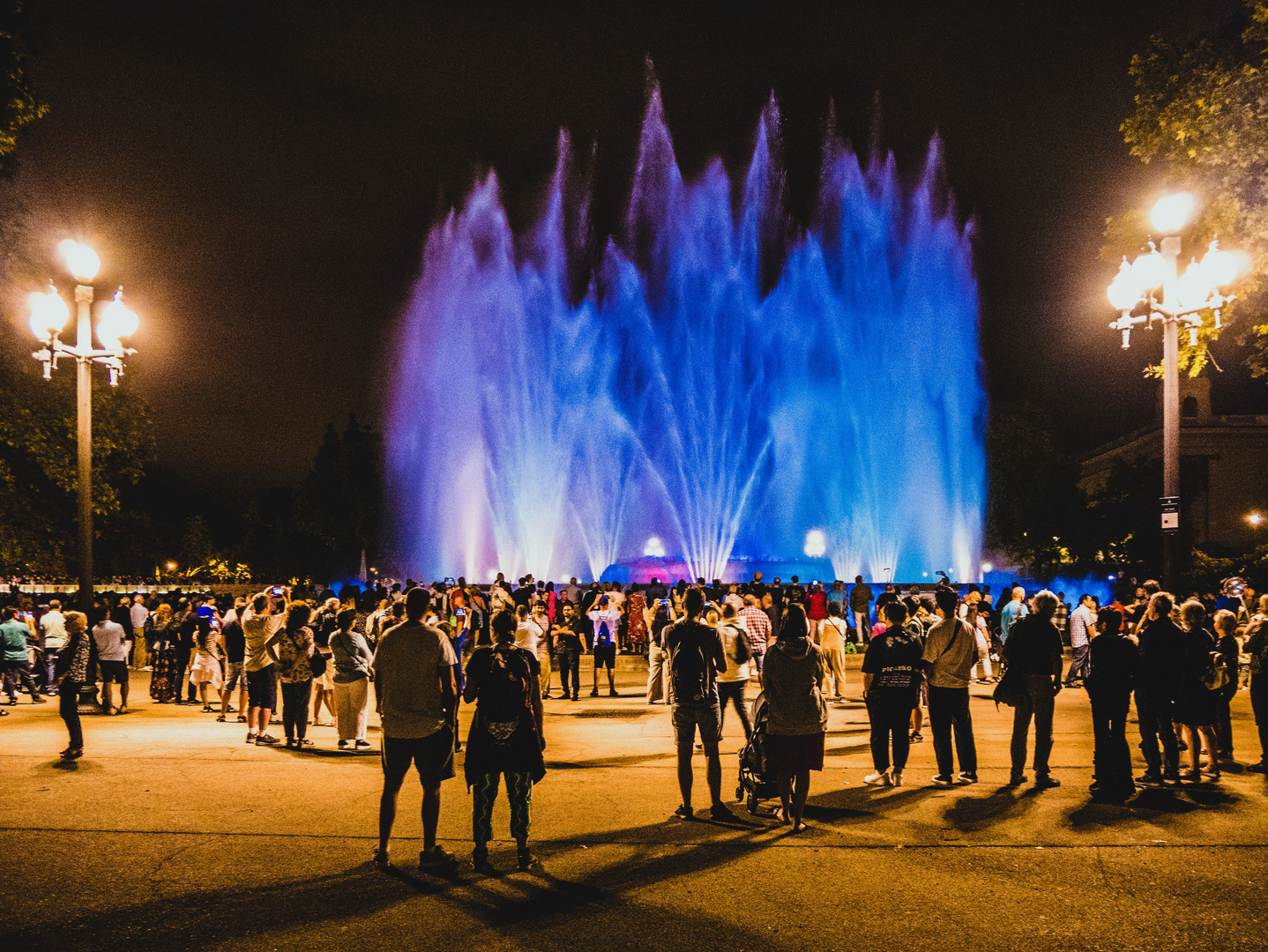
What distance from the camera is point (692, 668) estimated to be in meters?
7.00

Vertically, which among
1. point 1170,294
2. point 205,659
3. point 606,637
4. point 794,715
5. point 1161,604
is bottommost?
point 205,659

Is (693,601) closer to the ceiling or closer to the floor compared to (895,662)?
closer to the ceiling

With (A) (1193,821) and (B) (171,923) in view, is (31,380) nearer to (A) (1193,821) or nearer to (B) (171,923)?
(B) (171,923)

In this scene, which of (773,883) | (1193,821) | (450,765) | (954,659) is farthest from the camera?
(954,659)

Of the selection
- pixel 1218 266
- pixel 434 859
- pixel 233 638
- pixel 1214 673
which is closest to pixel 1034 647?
pixel 1214 673

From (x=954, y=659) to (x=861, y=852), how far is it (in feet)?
9.37

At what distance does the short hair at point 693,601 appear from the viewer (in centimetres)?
707

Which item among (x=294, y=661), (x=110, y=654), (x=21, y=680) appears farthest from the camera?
(x=21, y=680)

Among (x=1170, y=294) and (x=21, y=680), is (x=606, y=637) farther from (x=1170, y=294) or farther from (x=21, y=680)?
(x=21, y=680)

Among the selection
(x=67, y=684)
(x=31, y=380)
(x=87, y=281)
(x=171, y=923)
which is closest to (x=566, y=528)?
(x=31, y=380)

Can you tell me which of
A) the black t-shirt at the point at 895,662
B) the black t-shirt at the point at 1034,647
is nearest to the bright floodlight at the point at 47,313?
the black t-shirt at the point at 895,662

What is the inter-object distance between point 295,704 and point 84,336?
8129mm

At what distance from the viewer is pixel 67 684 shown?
933 centimetres

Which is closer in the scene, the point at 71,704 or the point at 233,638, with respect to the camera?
the point at 71,704
